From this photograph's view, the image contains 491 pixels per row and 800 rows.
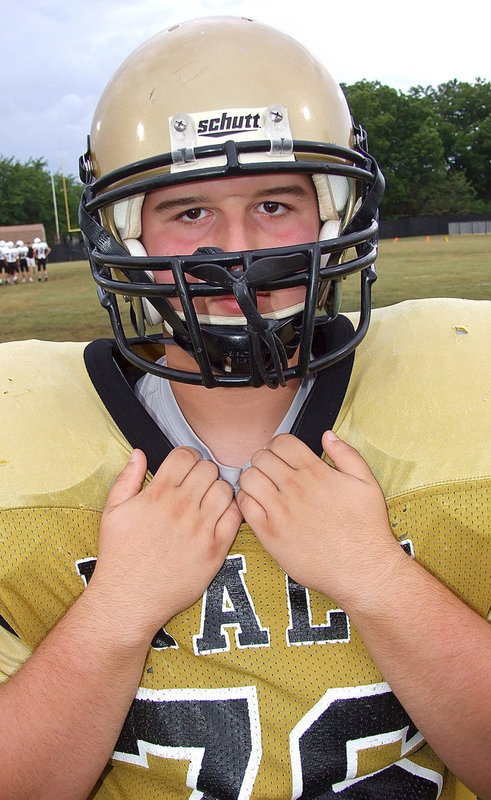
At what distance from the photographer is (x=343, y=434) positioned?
1.40 m

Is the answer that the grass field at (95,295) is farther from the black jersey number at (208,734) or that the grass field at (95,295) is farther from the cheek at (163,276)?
the black jersey number at (208,734)

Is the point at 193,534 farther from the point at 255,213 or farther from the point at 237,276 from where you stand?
the point at 255,213

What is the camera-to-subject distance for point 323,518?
1.21 m

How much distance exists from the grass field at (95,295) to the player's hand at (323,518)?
6.34 metres

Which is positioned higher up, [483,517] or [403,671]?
[483,517]

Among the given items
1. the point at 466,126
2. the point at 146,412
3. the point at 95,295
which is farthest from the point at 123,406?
the point at 466,126

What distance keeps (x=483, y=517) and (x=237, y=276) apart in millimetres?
583

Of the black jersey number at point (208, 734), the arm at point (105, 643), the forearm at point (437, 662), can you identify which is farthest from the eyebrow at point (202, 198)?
the black jersey number at point (208, 734)

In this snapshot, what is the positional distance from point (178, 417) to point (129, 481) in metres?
0.29

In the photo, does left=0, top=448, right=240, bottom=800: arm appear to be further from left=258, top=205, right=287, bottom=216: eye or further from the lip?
left=258, top=205, right=287, bottom=216: eye

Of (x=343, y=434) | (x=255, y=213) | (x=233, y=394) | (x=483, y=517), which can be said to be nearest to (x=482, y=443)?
(x=483, y=517)

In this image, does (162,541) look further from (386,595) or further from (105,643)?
(386,595)

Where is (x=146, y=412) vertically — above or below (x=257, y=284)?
below

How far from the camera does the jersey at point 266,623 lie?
121 centimetres
